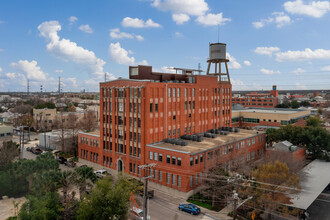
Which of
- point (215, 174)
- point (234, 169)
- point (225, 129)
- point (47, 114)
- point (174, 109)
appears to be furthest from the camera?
point (47, 114)

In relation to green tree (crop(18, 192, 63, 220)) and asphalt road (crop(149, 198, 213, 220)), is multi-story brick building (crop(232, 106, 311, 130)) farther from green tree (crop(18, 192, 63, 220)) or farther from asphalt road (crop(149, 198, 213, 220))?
green tree (crop(18, 192, 63, 220))

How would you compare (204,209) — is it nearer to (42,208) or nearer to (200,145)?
(200,145)

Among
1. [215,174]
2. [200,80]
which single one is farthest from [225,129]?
[215,174]

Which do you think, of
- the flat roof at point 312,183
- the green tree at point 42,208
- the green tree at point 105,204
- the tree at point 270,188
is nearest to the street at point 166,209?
the green tree at point 105,204

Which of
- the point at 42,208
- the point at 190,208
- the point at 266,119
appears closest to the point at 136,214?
the point at 190,208

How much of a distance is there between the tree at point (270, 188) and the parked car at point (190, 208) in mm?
6753

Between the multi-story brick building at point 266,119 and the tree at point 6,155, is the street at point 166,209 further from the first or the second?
the multi-story brick building at point 266,119

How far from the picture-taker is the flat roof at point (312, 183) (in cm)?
3450

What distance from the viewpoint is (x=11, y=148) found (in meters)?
52.9

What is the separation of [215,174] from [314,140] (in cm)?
3107

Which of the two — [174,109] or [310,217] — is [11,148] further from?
[310,217]

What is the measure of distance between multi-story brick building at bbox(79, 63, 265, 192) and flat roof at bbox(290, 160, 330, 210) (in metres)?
11.7

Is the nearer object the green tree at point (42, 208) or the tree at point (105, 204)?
the green tree at point (42, 208)

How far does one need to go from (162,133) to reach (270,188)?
2386 cm
